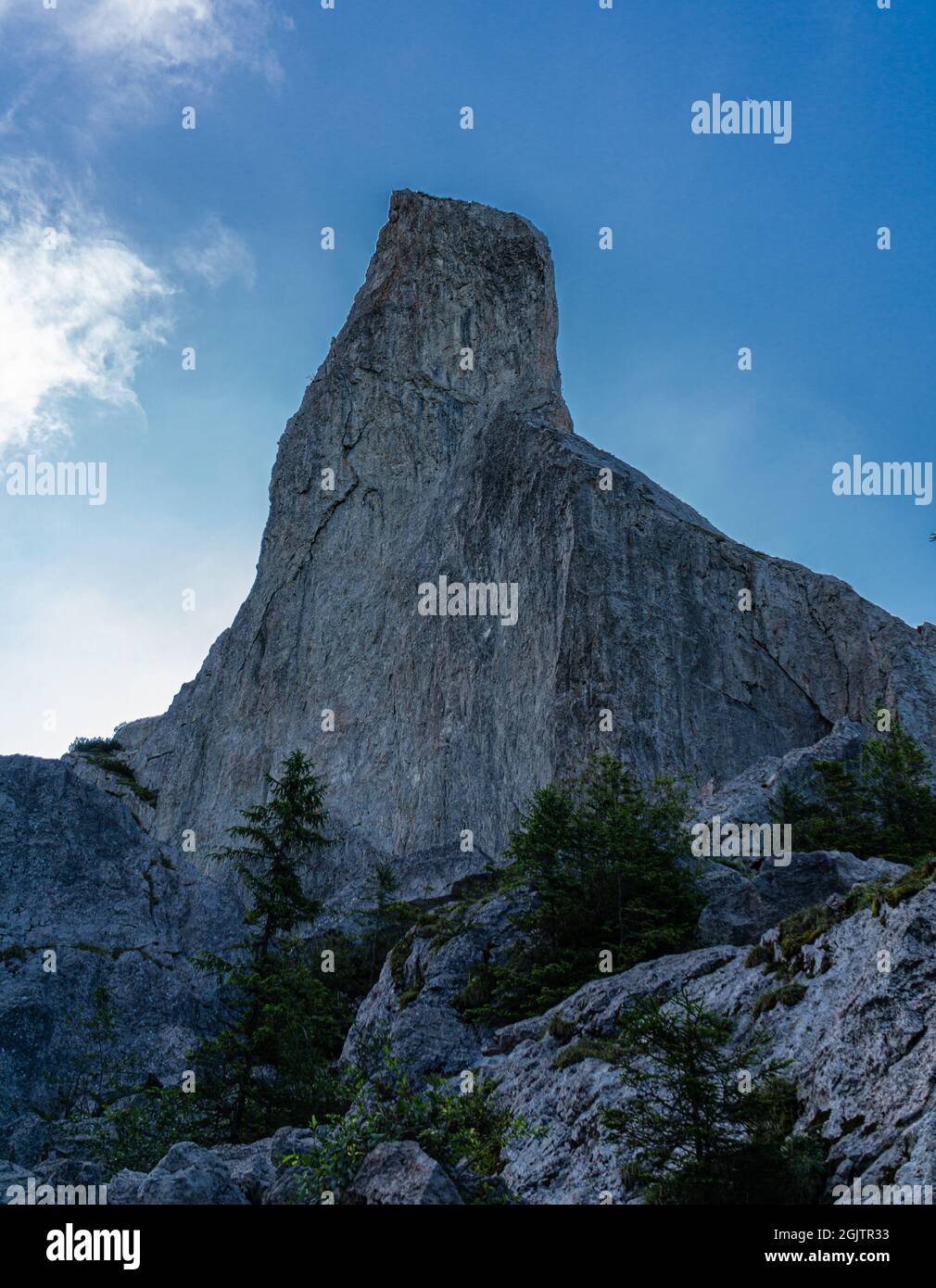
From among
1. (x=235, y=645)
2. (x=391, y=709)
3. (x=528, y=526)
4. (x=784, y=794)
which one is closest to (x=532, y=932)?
(x=784, y=794)

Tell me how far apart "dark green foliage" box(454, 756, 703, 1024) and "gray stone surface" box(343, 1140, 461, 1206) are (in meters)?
11.2

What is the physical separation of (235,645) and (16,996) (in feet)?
167

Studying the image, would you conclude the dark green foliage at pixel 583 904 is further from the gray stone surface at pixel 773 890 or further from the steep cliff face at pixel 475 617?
the steep cliff face at pixel 475 617

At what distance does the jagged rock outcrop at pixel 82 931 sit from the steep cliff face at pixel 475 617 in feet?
50.4

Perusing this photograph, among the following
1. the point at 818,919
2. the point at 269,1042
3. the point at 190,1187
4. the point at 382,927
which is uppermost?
the point at 818,919

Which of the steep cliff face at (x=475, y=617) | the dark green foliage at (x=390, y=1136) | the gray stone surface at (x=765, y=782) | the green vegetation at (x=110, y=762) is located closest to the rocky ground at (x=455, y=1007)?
the dark green foliage at (x=390, y=1136)

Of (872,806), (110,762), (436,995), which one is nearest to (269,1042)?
(436,995)

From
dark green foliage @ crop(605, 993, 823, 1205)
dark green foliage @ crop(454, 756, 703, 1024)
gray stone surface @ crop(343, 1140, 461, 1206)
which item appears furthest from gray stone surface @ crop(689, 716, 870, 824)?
gray stone surface @ crop(343, 1140, 461, 1206)

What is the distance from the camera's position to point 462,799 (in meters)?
51.5

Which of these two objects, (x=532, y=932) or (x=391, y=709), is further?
(x=391, y=709)

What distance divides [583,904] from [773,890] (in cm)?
459

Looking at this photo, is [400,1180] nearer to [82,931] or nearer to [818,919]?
[818,919]

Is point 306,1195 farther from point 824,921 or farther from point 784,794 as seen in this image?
point 784,794

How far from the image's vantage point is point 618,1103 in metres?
13.6
